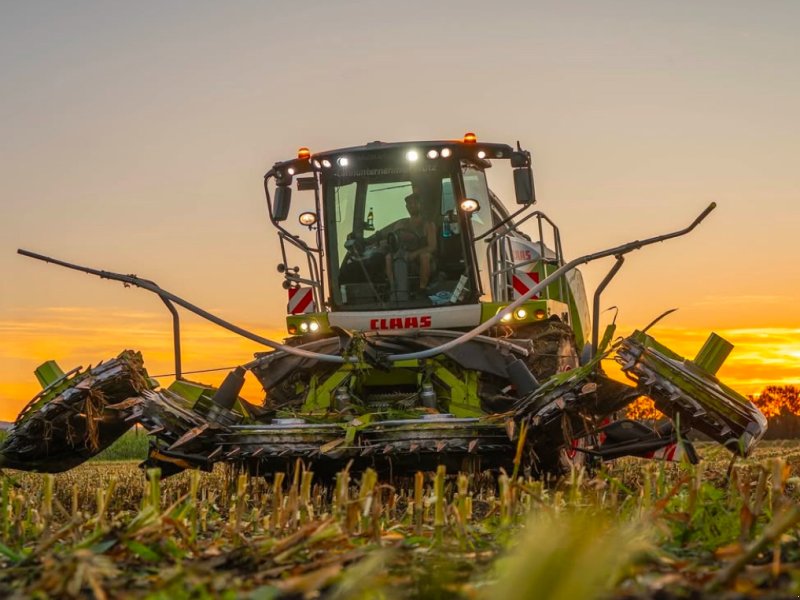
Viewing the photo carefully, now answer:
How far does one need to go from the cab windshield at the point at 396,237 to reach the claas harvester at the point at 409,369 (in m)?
0.01

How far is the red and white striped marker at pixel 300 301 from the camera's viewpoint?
34.4ft

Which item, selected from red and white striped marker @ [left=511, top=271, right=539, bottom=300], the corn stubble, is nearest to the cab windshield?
red and white striped marker @ [left=511, top=271, right=539, bottom=300]

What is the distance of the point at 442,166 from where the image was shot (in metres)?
10.1

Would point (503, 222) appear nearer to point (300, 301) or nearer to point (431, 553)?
point (300, 301)

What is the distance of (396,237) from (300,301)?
43.9 inches

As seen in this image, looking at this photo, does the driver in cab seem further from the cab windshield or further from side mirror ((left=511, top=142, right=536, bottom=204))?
side mirror ((left=511, top=142, right=536, bottom=204))

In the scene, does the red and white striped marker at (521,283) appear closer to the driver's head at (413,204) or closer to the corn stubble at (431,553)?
the driver's head at (413,204)

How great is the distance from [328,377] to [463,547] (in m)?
5.85

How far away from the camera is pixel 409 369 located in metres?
9.27

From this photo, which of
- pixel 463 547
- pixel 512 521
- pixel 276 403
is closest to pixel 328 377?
pixel 276 403

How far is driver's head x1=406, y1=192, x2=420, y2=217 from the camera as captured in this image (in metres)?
10.2

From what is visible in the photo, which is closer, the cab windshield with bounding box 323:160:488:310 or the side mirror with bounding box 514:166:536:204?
the side mirror with bounding box 514:166:536:204

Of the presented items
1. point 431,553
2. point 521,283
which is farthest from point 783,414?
point 431,553

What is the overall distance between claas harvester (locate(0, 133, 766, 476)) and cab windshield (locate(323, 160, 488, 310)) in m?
0.01
